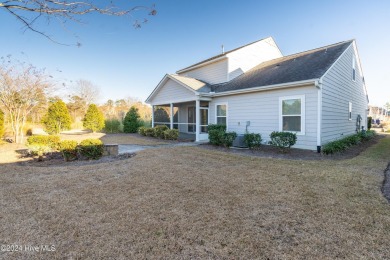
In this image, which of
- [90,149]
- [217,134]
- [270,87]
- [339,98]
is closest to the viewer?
[90,149]

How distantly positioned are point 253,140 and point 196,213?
673 centimetres

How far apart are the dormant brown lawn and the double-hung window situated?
22.7ft

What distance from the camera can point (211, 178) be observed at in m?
5.15

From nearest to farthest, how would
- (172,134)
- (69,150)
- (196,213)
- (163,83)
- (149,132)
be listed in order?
1. (196,213)
2. (69,150)
3. (172,134)
4. (163,83)
5. (149,132)

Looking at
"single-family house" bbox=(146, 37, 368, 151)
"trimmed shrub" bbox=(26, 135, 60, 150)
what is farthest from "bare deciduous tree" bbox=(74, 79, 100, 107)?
"trimmed shrub" bbox=(26, 135, 60, 150)

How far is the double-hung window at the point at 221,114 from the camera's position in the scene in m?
12.4

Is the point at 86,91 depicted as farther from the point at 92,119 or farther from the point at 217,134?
the point at 217,134

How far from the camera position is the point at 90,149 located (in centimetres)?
731

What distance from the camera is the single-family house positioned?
8.78 m

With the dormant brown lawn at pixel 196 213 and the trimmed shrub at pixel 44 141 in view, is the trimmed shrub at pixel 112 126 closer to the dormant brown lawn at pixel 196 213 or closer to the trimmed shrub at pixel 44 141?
the trimmed shrub at pixel 44 141

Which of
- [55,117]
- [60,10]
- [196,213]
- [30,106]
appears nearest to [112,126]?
[55,117]

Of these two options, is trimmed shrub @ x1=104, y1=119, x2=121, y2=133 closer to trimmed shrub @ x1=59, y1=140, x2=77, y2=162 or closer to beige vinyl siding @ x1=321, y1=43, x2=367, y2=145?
trimmed shrub @ x1=59, y1=140, x2=77, y2=162

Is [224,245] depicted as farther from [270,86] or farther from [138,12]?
[270,86]

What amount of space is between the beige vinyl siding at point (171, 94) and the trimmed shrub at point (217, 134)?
9.73 feet
